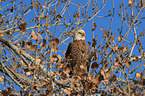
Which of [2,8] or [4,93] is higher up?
[2,8]

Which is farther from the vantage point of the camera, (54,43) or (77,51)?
(77,51)

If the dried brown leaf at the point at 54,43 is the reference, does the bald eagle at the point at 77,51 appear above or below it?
above

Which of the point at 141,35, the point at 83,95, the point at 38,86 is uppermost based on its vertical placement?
the point at 141,35

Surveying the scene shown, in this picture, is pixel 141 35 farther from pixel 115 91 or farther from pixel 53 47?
pixel 53 47

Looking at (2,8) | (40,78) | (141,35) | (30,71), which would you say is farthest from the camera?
(2,8)

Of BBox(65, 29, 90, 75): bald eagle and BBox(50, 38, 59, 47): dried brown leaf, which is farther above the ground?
BBox(65, 29, 90, 75): bald eagle

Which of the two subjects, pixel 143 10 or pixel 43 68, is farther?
pixel 143 10

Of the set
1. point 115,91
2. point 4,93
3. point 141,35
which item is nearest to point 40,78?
point 4,93

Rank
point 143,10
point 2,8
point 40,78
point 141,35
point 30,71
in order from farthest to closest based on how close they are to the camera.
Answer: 1. point 2,8
2. point 141,35
3. point 143,10
4. point 40,78
5. point 30,71

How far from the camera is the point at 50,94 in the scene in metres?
2.85

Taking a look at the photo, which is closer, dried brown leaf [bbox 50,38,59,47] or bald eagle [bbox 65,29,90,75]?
dried brown leaf [bbox 50,38,59,47]

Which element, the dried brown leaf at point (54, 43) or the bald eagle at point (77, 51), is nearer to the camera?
the dried brown leaf at point (54, 43)

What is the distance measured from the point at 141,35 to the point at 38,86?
8.90ft

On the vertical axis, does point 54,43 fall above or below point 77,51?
below
